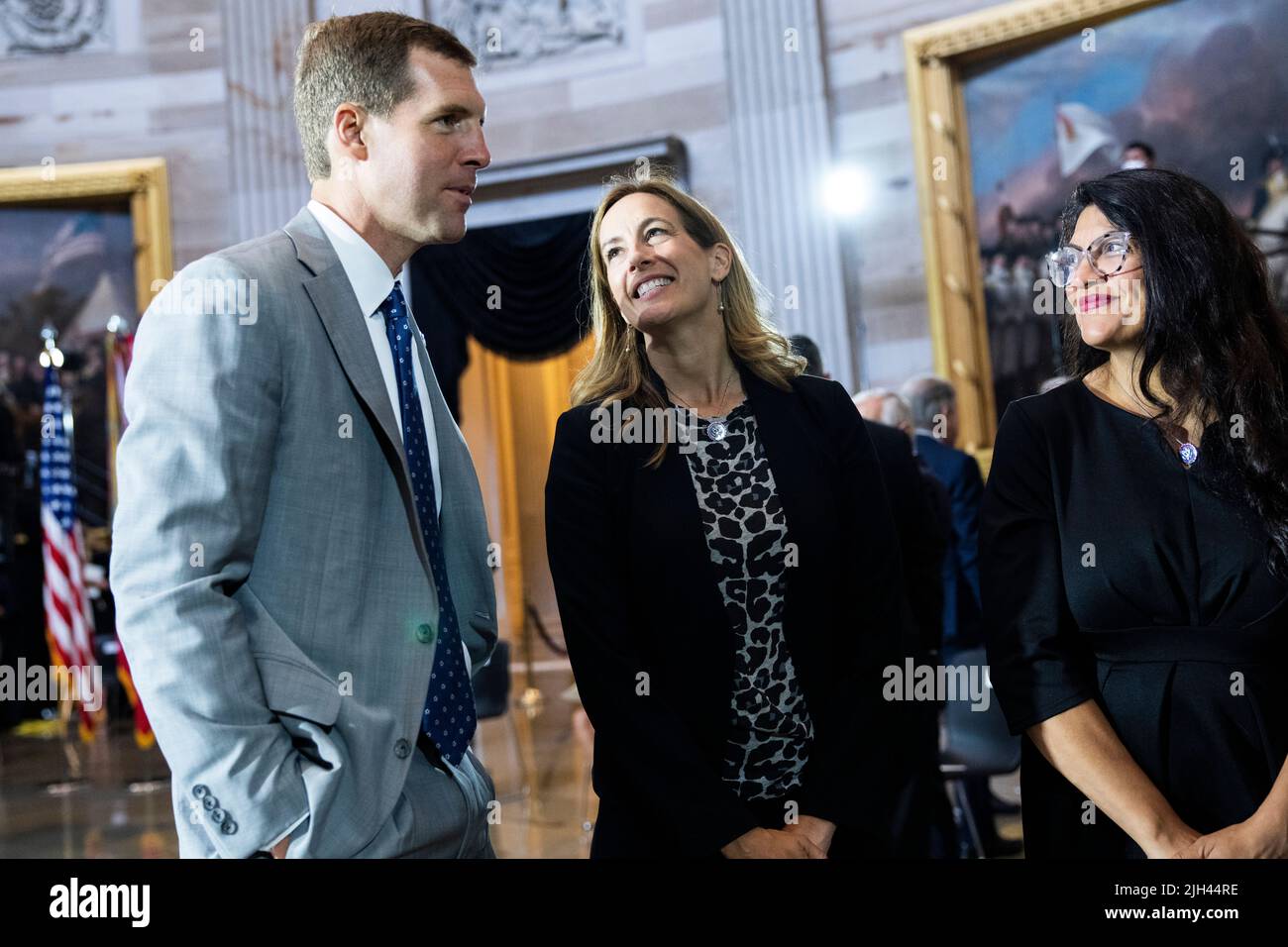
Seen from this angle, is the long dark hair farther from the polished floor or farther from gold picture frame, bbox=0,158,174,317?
gold picture frame, bbox=0,158,174,317

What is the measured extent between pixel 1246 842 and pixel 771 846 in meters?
0.74

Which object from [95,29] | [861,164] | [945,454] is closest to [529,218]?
[861,164]

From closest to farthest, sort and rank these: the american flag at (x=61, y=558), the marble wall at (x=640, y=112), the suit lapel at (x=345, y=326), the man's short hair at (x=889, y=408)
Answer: the suit lapel at (x=345, y=326) < the man's short hair at (x=889, y=408) < the american flag at (x=61, y=558) < the marble wall at (x=640, y=112)

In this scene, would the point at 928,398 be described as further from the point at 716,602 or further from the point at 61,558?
the point at 61,558

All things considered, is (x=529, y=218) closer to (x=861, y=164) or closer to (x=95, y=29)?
(x=861, y=164)

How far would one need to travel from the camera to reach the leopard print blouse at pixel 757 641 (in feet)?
6.91

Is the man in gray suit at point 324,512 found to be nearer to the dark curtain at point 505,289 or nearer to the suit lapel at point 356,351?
the suit lapel at point 356,351

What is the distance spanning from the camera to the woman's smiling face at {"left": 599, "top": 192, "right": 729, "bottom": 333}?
7.35ft

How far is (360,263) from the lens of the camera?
1982 mm

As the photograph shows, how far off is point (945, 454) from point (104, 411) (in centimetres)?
869

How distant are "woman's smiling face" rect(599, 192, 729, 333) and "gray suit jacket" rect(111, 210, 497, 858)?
550mm
